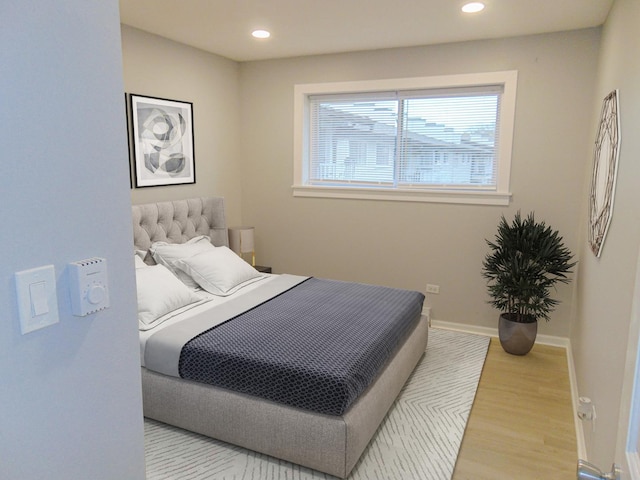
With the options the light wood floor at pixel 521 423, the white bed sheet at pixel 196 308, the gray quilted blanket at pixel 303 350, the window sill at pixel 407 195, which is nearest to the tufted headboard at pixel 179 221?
the white bed sheet at pixel 196 308

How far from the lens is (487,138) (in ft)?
13.6

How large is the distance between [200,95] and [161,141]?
70 centimetres

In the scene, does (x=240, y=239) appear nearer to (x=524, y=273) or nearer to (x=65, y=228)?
(x=524, y=273)

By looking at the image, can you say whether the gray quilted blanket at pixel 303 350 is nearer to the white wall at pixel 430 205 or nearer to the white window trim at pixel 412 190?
the white wall at pixel 430 205

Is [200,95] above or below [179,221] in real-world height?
above

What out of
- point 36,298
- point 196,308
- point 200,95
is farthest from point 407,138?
point 36,298

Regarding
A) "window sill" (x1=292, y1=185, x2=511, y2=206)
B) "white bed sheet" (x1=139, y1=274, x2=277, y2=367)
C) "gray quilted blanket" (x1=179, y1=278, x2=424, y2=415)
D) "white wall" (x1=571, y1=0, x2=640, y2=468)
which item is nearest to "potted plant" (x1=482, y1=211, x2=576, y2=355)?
"window sill" (x1=292, y1=185, x2=511, y2=206)

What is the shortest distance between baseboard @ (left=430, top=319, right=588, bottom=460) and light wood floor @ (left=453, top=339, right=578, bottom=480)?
0.10 feet

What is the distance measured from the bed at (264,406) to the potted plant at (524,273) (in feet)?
2.53

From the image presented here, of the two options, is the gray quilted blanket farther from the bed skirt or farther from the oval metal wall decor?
the oval metal wall decor

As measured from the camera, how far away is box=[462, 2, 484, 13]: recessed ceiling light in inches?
119

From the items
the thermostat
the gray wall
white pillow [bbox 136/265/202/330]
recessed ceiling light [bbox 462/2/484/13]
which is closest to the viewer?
the thermostat

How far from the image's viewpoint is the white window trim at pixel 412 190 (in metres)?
3.93

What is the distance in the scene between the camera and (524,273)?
3.54 m
